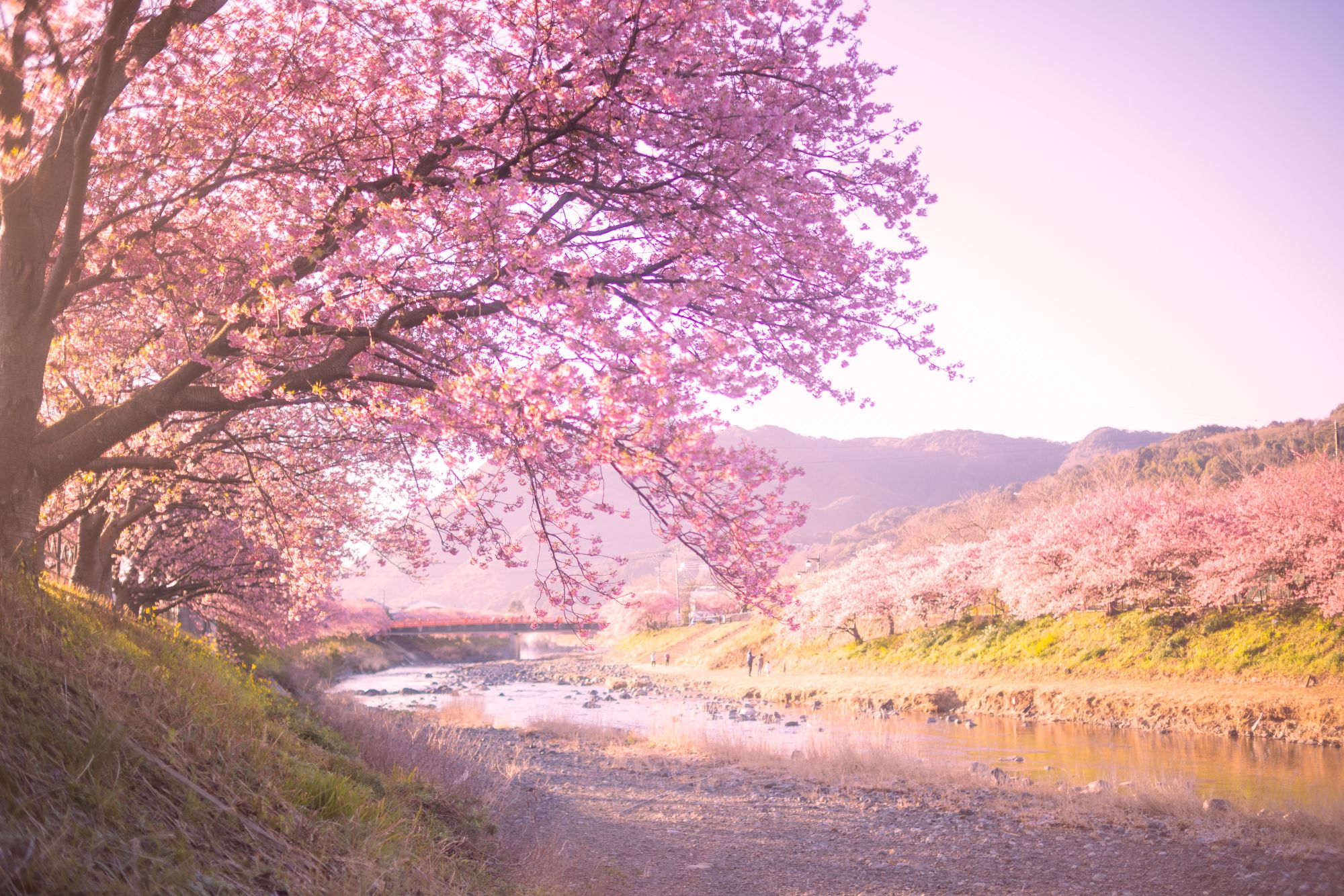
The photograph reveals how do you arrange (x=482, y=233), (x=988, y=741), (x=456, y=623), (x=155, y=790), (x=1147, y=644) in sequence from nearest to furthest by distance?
(x=155, y=790) < (x=482, y=233) < (x=988, y=741) < (x=1147, y=644) < (x=456, y=623)

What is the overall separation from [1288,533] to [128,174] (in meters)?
32.9

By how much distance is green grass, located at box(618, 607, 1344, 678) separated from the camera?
2491cm

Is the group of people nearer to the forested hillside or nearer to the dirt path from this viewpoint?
the forested hillside

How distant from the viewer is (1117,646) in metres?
30.4

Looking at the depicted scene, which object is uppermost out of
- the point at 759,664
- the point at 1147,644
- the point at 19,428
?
the point at 19,428

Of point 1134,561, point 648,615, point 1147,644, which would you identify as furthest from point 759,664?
point 648,615

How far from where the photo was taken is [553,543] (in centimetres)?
758

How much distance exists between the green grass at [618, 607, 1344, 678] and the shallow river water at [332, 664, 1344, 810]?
5.10m

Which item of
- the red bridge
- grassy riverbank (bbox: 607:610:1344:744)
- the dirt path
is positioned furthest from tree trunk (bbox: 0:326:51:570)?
→ the red bridge

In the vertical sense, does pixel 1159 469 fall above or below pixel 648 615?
above

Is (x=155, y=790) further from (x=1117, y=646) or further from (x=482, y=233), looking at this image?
(x=1117, y=646)

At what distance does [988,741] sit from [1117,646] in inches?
421

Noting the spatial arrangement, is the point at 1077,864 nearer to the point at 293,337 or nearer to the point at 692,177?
the point at 692,177

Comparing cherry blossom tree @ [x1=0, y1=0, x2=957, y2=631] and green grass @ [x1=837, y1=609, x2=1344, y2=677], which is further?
green grass @ [x1=837, y1=609, x2=1344, y2=677]
